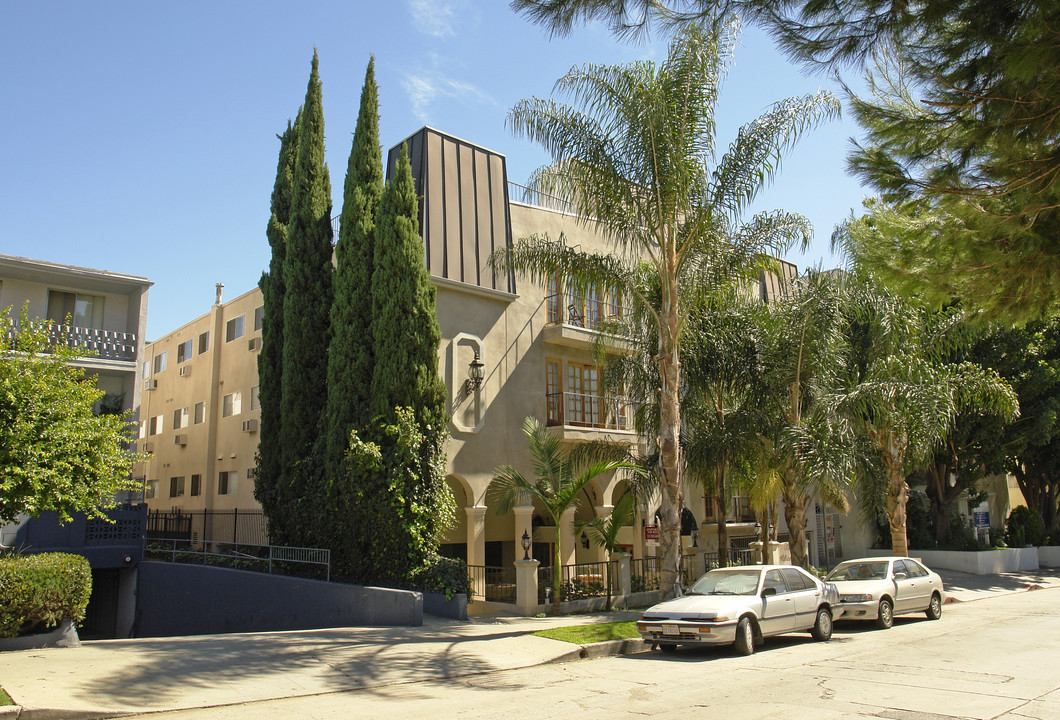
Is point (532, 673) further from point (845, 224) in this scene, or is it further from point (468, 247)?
point (845, 224)

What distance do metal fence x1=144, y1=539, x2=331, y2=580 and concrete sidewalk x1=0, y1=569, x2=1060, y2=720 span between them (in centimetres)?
427

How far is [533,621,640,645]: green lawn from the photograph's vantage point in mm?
12992

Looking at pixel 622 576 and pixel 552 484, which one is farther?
pixel 622 576

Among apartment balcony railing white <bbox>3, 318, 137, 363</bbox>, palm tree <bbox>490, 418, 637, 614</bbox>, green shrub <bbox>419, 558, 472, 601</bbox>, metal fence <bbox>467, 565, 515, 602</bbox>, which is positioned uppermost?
apartment balcony railing white <bbox>3, 318, 137, 363</bbox>

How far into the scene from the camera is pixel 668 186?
1553 centimetres

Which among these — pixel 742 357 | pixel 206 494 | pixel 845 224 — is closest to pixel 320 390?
pixel 206 494

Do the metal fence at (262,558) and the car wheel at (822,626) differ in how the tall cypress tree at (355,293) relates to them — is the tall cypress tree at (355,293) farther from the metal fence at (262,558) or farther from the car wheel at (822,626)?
the car wheel at (822,626)

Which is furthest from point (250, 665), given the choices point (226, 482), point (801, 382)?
point (226, 482)

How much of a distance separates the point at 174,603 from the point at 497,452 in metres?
9.09

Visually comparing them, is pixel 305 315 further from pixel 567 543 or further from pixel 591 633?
pixel 591 633

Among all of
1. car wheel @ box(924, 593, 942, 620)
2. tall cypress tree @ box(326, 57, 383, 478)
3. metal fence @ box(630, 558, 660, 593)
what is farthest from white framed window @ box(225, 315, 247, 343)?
car wheel @ box(924, 593, 942, 620)

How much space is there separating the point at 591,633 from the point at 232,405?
56.4 ft

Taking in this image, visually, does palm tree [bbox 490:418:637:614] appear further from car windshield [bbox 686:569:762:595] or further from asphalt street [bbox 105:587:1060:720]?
asphalt street [bbox 105:587:1060:720]

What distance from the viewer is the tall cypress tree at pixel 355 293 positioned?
1825 centimetres
